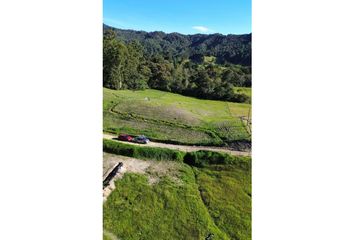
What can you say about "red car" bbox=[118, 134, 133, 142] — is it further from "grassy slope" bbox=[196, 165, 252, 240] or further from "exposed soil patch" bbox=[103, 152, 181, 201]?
"grassy slope" bbox=[196, 165, 252, 240]

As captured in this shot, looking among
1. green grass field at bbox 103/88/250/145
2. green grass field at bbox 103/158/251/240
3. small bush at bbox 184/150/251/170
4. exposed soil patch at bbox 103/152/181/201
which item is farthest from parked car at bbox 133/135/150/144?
small bush at bbox 184/150/251/170

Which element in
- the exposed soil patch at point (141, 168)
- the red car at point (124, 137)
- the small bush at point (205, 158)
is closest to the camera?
the exposed soil patch at point (141, 168)

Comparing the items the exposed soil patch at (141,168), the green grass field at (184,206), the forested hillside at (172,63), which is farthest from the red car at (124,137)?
the forested hillside at (172,63)

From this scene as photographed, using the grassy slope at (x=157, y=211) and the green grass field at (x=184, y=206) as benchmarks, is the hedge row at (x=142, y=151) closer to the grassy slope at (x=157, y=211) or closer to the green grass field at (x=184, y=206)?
the green grass field at (x=184, y=206)

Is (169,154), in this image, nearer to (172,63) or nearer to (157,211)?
(157,211)
